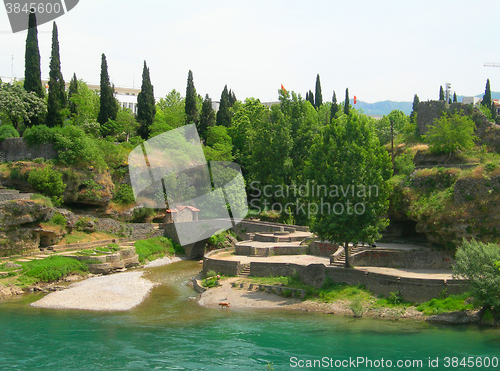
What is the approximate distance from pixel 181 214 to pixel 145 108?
17.7 meters

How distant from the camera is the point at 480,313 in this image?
2195 centimetres

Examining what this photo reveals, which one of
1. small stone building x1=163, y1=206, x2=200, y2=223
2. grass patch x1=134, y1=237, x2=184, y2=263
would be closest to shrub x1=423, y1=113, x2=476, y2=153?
small stone building x1=163, y1=206, x2=200, y2=223

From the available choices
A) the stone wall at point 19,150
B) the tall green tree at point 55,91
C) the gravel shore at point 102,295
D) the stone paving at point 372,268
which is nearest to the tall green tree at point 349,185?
the stone paving at point 372,268

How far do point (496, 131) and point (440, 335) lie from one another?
21.8 metres

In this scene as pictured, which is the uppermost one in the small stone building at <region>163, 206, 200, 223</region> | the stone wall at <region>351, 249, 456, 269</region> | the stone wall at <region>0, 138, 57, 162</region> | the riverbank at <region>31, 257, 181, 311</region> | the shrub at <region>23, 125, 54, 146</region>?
the shrub at <region>23, 125, 54, 146</region>

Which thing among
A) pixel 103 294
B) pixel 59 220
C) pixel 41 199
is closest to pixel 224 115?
pixel 59 220

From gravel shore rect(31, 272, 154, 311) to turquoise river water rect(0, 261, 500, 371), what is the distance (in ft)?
4.02

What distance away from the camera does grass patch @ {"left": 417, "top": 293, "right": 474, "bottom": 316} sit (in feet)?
73.7

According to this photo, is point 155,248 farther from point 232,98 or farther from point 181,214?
point 232,98

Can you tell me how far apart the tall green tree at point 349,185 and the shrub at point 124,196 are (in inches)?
962

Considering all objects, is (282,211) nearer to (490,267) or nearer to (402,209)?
(402,209)

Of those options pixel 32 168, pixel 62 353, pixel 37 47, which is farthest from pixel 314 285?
pixel 37 47

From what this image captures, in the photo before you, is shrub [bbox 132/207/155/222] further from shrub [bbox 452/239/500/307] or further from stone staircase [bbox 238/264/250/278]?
shrub [bbox 452/239/500/307]

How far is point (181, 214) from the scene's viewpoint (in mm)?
47281
